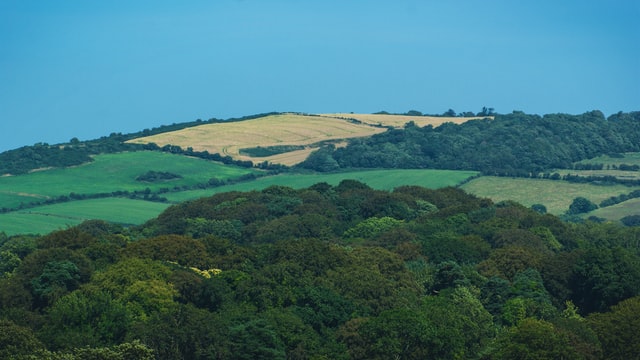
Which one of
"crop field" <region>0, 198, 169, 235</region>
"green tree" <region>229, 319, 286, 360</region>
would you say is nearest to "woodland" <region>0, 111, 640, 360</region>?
"green tree" <region>229, 319, 286, 360</region>

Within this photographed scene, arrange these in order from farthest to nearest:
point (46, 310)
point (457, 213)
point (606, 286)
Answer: point (457, 213)
point (606, 286)
point (46, 310)

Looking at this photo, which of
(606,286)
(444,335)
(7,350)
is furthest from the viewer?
(606,286)

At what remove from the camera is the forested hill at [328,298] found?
267ft

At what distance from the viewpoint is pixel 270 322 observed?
84250mm

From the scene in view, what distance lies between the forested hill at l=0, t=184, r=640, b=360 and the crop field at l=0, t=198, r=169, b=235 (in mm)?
43593

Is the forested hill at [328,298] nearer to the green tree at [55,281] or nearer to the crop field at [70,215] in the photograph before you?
the green tree at [55,281]

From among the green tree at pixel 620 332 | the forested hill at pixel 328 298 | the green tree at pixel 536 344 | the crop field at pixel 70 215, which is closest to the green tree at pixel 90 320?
the forested hill at pixel 328 298

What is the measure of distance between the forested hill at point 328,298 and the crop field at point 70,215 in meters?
43.6

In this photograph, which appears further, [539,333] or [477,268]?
[477,268]

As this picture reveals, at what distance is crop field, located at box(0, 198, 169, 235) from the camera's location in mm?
169875

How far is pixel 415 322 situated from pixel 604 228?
74.2m

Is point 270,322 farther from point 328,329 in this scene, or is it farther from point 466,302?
point 466,302

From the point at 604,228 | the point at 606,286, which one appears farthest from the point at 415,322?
the point at 604,228

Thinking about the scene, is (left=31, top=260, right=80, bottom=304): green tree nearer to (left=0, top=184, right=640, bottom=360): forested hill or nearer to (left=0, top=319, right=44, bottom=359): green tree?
(left=0, top=184, right=640, bottom=360): forested hill
